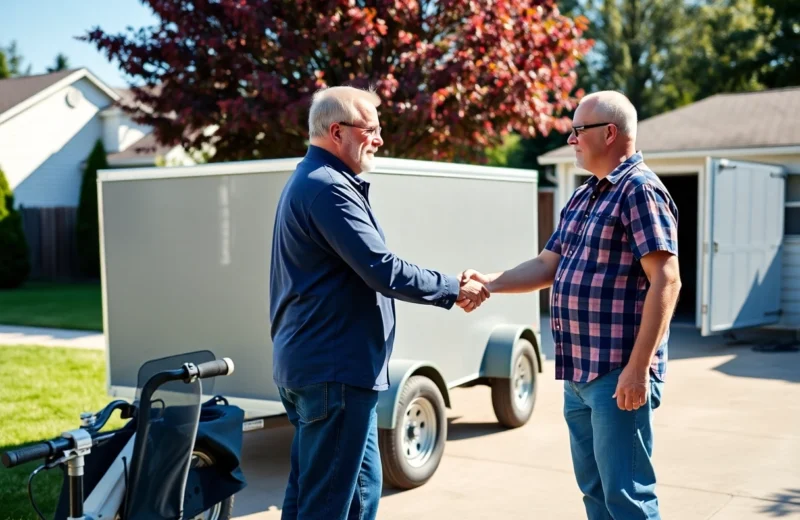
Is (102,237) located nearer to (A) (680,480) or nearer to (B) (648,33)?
(A) (680,480)

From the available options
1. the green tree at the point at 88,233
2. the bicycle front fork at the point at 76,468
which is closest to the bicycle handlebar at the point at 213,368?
the bicycle front fork at the point at 76,468

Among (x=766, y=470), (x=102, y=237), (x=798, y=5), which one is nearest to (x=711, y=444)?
(x=766, y=470)

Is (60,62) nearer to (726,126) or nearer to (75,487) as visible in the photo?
(726,126)

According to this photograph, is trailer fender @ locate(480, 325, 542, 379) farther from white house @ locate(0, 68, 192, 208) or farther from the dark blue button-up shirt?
white house @ locate(0, 68, 192, 208)

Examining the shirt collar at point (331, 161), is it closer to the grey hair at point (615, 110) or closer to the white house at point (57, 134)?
the grey hair at point (615, 110)

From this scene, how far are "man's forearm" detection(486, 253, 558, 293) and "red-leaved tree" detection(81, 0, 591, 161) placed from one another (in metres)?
5.51

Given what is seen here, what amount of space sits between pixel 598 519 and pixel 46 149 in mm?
26924

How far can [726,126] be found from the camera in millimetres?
14492

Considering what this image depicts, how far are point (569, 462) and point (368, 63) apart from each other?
573 centimetres

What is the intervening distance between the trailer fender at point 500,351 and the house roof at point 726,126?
776 cm

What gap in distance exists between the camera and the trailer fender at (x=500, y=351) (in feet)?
21.8

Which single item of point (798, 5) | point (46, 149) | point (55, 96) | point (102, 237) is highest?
point (798, 5)

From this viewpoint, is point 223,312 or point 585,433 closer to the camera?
point 585,433

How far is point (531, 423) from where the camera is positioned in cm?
725
